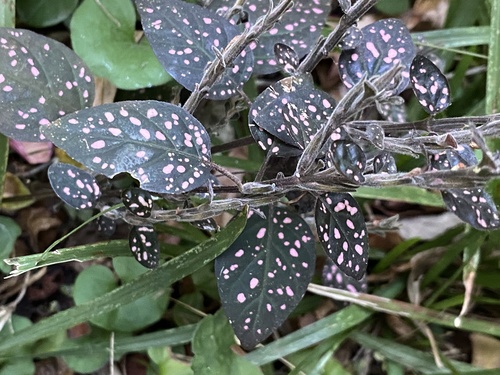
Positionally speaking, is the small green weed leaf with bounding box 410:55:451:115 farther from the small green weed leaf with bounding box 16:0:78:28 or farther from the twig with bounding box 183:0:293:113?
the small green weed leaf with bounding box 16:0:78:28

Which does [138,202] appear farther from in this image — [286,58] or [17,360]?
[17,360]

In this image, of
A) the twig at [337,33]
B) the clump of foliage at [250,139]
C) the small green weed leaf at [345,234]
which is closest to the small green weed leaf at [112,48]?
the clump of foliage at [250,139]

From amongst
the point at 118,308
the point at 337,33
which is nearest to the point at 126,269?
the point at 118,308

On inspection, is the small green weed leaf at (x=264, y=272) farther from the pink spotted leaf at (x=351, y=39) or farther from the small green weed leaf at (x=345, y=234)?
the pink spotted leaf at (x=351, y=39)

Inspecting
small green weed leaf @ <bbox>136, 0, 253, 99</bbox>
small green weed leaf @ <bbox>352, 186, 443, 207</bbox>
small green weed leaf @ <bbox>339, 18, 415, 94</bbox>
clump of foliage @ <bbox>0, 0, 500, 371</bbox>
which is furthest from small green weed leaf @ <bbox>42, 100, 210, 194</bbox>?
small green weed leaf @ <bbox>352, 186, 443, 207</bbox>

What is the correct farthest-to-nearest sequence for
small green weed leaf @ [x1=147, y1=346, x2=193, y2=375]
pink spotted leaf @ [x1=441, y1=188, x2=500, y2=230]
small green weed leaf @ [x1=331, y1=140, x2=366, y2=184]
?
small green weed leaf @ [x1=147, y1=346, x2=193, y2=375] < pink spotted leaf @ [x1=441, y1=188, x2=500, y2=230] < small green weed leaf @ [x1=331, y1=140, x2=366, y2=184]

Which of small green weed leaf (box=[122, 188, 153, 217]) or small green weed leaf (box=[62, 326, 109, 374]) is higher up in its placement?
small green weed leaf (box=[122, 188, 153, 217])

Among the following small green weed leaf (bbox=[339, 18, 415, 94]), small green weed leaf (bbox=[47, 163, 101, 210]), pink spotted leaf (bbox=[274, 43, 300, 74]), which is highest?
small green weed leaf (bbox=[339, 18, 415, 94])

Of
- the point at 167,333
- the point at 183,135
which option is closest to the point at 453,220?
the point at 167,333
